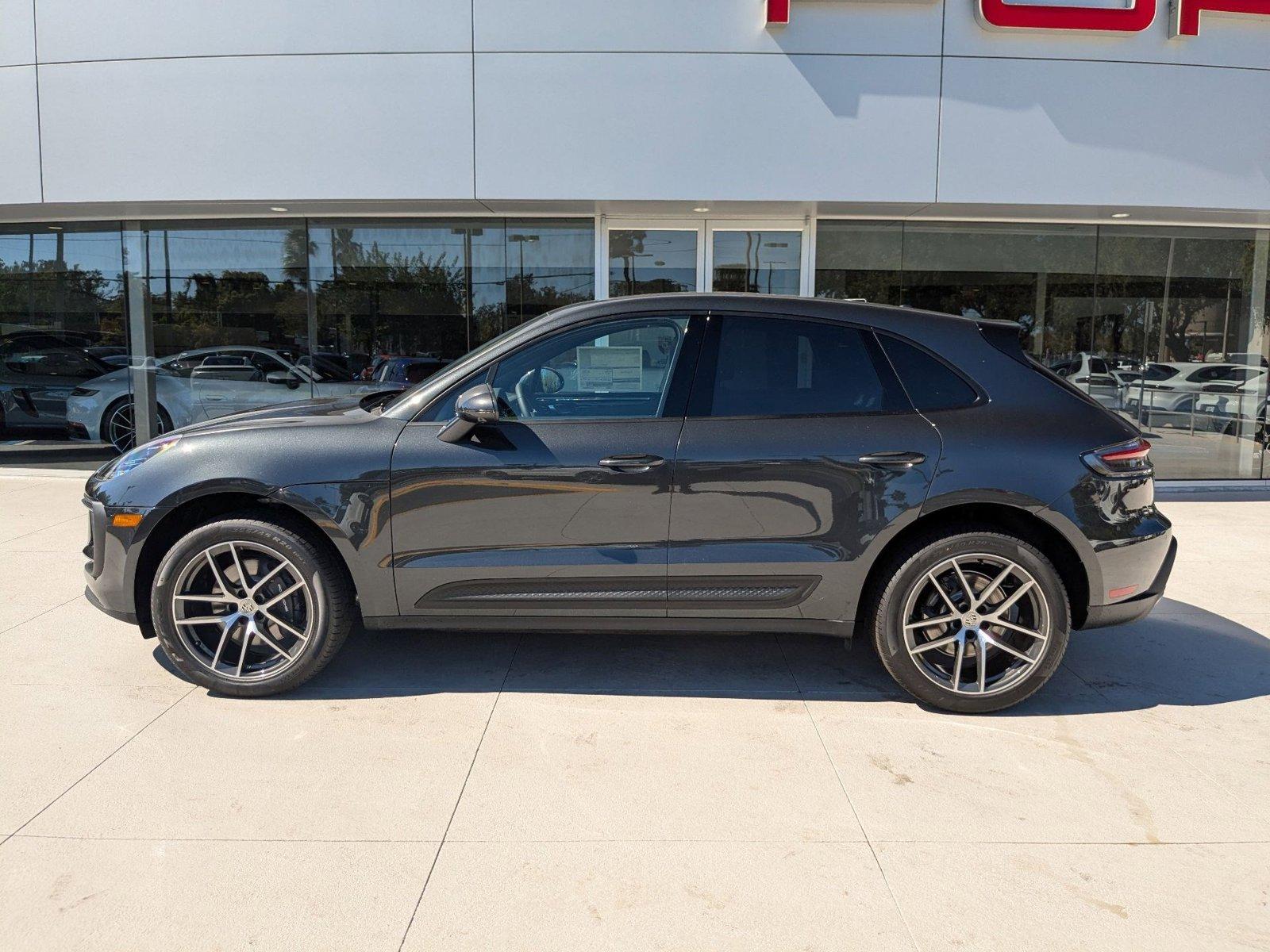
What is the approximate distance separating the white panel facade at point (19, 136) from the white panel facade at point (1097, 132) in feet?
27.0

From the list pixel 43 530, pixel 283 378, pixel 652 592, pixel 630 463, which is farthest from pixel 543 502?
pixel 283 378

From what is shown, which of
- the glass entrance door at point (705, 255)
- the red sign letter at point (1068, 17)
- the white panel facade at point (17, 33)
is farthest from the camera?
the glass entrance door at point (705, 255)

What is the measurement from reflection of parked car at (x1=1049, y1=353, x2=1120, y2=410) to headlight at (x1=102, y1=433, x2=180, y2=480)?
8898 mm

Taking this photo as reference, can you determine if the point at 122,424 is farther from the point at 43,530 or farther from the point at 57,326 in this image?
the point at 43,530

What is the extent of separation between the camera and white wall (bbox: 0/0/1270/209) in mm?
7766

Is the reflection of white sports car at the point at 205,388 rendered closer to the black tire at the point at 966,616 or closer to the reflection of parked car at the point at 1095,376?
the black tire at the point at 966,616

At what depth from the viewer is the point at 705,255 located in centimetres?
A: 924

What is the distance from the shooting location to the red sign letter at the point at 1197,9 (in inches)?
303

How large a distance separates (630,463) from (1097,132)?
652 centimetres

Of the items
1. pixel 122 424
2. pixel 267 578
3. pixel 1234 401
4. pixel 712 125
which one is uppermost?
pixel 712 125

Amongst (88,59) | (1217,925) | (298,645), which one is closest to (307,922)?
(298,645)

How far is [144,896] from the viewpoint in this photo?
2.64 m

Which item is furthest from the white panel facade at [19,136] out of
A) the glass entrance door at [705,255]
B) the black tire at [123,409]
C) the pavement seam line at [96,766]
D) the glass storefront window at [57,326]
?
the pavement seam line at [96,766]

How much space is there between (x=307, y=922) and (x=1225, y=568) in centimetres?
650
